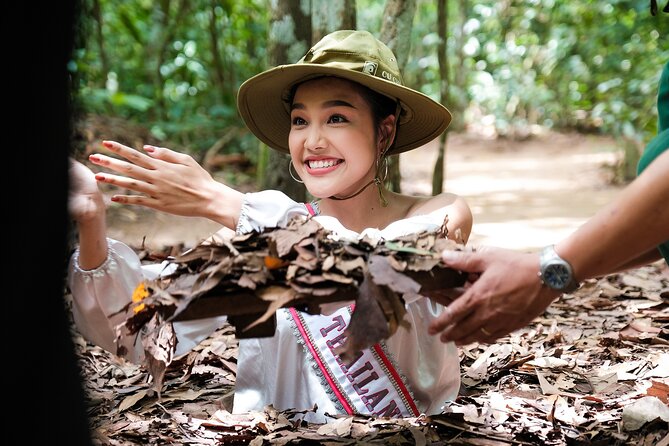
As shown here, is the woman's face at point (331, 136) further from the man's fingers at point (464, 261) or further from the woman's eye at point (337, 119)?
the man's fingers at point (464, 261)

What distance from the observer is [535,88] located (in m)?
14.6

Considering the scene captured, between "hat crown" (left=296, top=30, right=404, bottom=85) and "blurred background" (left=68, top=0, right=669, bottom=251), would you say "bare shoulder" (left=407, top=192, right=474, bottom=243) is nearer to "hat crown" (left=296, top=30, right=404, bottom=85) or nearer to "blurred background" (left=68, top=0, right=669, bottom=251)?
"hat crown" (left=296, top=30, right=404, bottom=85)

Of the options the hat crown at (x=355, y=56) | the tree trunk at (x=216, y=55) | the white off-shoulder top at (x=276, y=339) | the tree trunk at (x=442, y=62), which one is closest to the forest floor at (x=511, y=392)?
the white off-shoulder top at (x=276, y=339)

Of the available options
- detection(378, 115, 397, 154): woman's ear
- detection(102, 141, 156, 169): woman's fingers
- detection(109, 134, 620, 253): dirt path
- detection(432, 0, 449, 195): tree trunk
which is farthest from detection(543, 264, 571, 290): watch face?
detection(432, 0, 449, 195): tree trunk

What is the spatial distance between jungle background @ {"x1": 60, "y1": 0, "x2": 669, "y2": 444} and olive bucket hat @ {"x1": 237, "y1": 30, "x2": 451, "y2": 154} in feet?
2.31

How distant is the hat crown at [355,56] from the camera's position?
2514 mm

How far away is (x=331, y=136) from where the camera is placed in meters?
2.55

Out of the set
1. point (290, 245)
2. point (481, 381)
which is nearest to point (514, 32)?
point (481, 381)

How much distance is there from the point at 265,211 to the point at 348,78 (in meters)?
0.62

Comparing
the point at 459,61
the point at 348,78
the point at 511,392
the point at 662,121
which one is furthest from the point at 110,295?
the point at 459,61

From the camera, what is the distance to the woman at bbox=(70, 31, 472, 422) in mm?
2260

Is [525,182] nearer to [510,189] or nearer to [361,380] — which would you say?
[510,189]

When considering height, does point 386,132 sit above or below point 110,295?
above

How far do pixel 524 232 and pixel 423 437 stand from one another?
4.08 m
